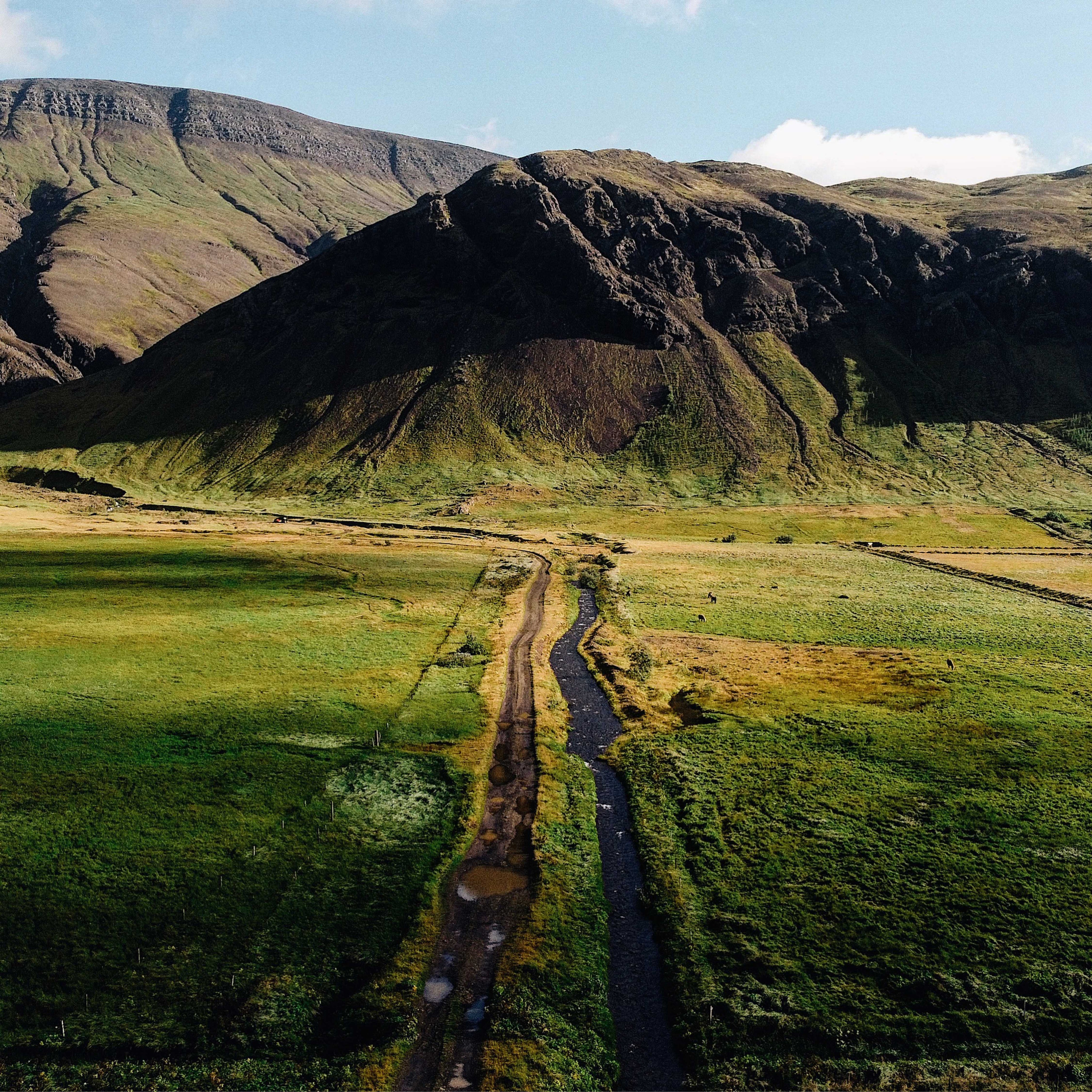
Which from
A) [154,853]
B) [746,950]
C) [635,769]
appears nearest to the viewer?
[746,950]

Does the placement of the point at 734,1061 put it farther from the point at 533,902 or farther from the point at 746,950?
the point at 533,902

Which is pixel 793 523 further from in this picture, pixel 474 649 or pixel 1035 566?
pixel 474 649

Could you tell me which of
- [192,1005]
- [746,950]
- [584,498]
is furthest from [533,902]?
[584,498]

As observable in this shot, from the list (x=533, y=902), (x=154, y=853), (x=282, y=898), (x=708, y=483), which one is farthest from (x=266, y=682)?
(x=708, y=483)

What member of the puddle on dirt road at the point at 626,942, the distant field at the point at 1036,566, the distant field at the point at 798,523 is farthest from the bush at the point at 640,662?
the distant field at the point at 798,523

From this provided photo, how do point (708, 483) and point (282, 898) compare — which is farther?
point (708, 483)

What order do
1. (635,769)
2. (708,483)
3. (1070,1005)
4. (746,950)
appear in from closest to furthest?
(1070,1005) → (746,950) → (635,769) → (708,483)

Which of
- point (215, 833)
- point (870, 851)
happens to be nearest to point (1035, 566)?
point (870, 851)
